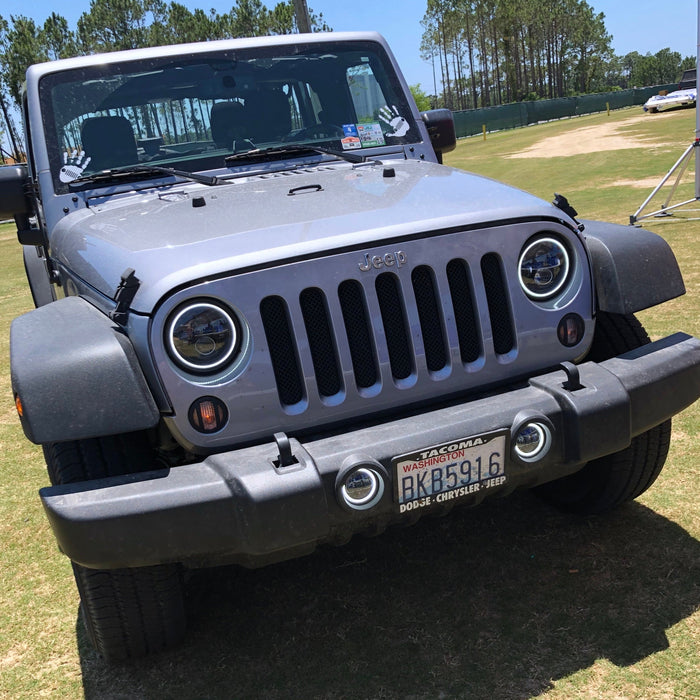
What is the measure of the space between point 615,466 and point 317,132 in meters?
2.12

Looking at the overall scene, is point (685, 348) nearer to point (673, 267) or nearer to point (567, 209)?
point (673, 267)

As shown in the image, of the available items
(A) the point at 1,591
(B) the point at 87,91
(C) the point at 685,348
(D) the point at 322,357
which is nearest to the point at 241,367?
(D) the point at 322,357

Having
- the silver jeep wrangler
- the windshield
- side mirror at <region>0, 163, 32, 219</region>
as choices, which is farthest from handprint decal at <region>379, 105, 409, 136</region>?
side mirror at <region>0, 163, 32, 219</region>

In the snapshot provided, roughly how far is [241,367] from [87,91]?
2102 millimetres

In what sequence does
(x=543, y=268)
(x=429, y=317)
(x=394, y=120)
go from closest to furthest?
(x=429, y=317), (x=543, y=268), (x=394, y=120)

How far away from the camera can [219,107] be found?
12.9 ft

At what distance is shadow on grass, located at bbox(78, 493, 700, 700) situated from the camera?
267 cm

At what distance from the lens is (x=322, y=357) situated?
8.29 ft

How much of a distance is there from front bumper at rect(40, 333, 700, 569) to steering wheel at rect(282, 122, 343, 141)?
193 cm

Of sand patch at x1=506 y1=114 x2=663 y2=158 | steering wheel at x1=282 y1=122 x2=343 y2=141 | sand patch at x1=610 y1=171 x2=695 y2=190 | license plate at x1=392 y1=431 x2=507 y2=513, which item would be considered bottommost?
sand patch at x1=610 y1=171 x2=695 y2=190

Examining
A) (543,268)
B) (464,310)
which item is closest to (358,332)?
(464,310)

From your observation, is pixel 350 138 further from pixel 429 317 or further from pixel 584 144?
pixel 584 144

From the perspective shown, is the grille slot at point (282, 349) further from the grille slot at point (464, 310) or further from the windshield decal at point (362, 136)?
the windshield decal at point (362, 136)

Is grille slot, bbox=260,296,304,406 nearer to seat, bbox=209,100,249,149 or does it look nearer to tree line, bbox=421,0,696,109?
seat, bbox=209,100,249,149
